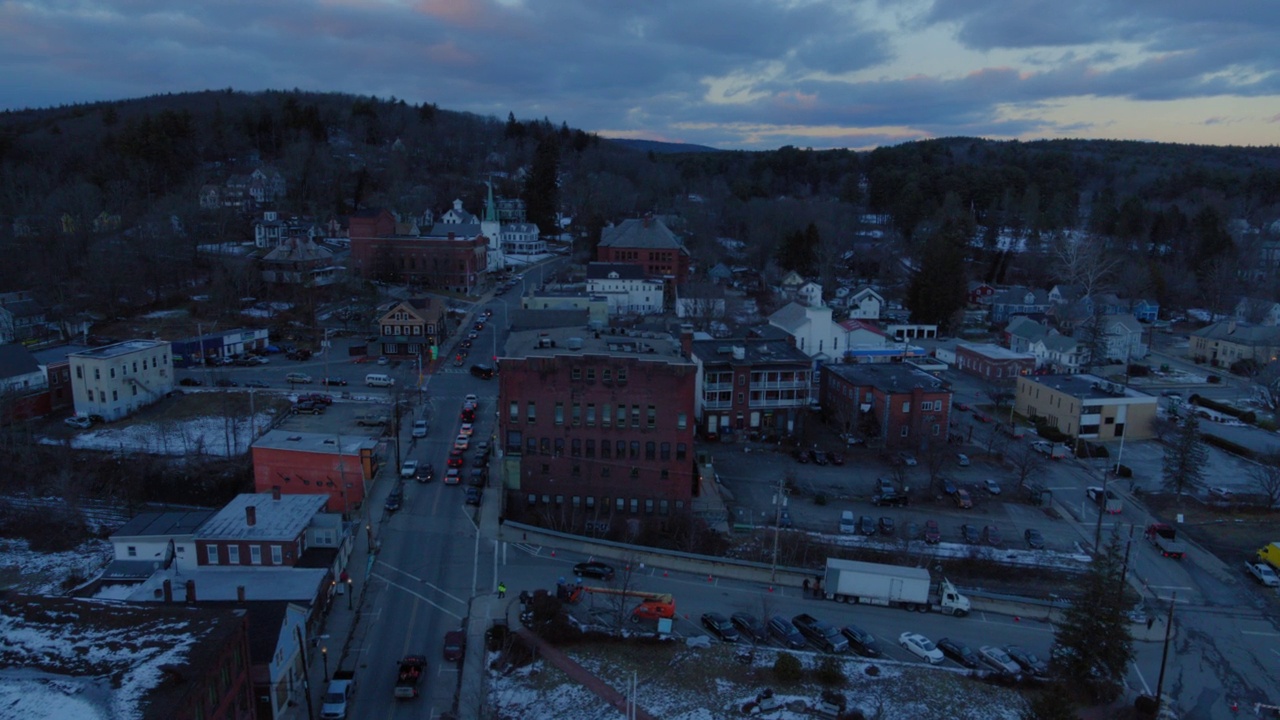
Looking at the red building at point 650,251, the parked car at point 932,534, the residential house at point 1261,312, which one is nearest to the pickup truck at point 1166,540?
the parked car at point 932,534

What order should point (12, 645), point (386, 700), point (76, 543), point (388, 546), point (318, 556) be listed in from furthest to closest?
point (76, 543) → point (388, 546) → point (318, 556) → point (386, 700) → point (12, 645)

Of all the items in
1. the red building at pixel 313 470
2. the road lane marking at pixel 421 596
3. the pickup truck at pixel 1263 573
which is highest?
the red building at pixel 313 470

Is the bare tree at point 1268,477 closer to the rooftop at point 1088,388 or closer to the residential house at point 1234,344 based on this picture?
the rooftop at point 1088,388

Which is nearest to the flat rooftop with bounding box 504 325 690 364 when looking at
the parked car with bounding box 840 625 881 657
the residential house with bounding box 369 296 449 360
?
the parked car with bounding box 840 625 881 657

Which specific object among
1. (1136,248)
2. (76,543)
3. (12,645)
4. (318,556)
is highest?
(1136,248)

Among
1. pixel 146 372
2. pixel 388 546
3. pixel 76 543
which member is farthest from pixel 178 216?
pixel 388 546

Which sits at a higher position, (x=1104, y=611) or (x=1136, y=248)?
(x=1136, y=248)

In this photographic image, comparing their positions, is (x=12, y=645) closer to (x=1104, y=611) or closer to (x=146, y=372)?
(x=1104, y=611)
